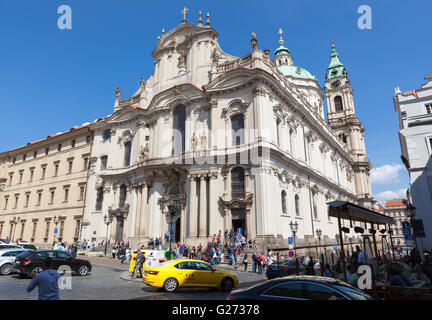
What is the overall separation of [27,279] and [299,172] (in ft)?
91.1

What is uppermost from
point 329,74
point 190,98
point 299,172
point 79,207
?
point 329,74

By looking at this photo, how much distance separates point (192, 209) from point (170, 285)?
17.5m

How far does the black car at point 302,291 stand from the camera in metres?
5.67

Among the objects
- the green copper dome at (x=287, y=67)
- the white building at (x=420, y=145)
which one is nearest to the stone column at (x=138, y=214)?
the white building at (x=420, y=145)

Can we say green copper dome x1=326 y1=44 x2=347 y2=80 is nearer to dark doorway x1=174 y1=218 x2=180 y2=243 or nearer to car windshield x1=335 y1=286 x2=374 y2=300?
dark doorway x1=174 y1=218 x2=180 y2=243

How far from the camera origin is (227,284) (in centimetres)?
1209

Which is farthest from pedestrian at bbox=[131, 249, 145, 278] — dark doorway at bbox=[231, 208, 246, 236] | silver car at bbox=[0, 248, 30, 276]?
dark doorway at bbox=[231, 208, 246, 236]

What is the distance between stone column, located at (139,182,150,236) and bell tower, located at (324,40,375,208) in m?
43.2

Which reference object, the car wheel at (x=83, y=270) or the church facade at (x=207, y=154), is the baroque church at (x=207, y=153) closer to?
the church facade at (x=207, y=154)

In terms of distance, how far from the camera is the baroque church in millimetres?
27234

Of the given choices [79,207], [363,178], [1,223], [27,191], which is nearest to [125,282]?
[79,207]

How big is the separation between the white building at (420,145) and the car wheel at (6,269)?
1105 inches
